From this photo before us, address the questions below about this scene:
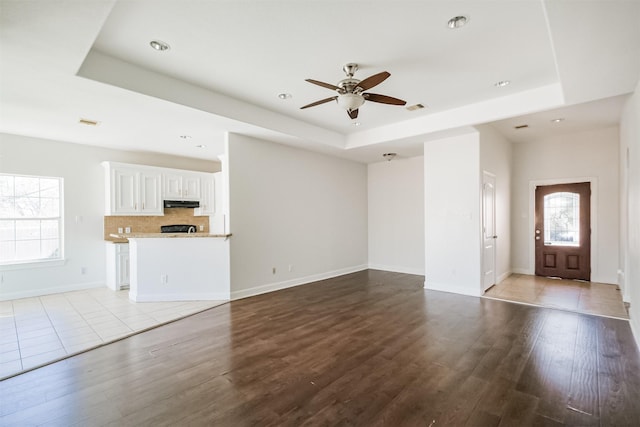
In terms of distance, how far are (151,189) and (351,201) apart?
4524 mm

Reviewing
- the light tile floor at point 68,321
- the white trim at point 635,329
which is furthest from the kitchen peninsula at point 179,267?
the white trim at point 635,329

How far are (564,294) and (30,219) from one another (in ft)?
31.0

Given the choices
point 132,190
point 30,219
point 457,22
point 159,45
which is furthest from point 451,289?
point 30,219

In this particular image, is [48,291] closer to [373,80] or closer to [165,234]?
[165,234]

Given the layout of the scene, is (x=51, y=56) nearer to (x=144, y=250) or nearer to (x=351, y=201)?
(x=144, y=250)

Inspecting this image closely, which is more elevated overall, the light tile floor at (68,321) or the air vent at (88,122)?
the air vent at (88,122)

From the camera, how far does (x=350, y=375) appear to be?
2.60m

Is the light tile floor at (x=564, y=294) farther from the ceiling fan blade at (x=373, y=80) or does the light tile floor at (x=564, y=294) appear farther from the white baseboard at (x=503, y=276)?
the ceiling fan blade at (x=373, y=80)

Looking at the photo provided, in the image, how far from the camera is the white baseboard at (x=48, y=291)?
201 inches

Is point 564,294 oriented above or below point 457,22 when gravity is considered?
below

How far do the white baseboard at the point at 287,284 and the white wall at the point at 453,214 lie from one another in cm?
210

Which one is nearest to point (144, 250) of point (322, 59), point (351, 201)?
point (322, 59)

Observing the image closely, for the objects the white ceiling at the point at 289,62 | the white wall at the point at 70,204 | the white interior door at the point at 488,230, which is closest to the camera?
the white ceiling at the point at 289,62

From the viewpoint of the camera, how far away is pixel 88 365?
2.79 m
